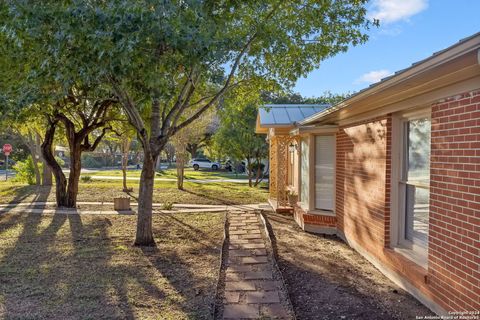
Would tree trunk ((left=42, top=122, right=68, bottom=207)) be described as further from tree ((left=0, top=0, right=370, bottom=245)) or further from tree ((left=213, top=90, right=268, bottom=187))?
tree ((left=213, top=90, right=268, bottom=187))

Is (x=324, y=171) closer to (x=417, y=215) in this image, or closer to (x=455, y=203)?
(x=417, y=215)

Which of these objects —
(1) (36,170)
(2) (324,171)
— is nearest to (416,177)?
(2) (324,171)

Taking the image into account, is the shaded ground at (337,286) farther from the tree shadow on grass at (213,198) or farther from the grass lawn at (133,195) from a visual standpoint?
the grass lawn at (133,195)

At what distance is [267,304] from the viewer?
4.55 meters

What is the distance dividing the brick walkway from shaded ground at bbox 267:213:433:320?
9.7 inches

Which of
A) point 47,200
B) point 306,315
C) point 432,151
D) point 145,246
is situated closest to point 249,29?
point 432,151

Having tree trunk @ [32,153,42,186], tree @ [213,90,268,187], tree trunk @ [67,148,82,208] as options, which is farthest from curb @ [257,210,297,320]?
tree trunk @ [32,153,42,186]

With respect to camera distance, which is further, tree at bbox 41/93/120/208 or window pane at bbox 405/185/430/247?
tree at bbox 41/93/120/208

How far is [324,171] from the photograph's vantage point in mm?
9195

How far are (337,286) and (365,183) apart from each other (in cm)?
231

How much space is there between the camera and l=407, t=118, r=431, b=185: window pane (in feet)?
16.4

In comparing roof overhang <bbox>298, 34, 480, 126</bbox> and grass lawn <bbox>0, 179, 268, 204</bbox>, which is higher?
roof overhang <bbox>298, 34, 480, 126</bbox>

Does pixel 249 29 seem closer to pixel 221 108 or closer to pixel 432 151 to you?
pixel 221 108

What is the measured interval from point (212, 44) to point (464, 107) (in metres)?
3.24
